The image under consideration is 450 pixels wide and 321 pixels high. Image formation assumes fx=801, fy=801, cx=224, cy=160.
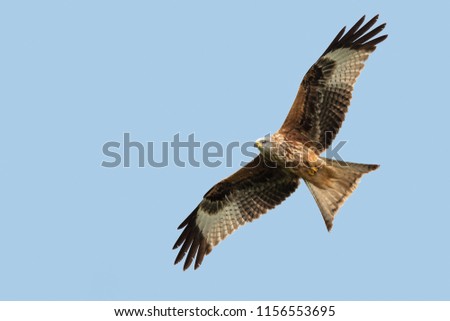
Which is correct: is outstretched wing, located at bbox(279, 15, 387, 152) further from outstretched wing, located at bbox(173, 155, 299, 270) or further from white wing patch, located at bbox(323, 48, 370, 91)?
outstretched wing, located at bbox(173, 155, 299, 270)

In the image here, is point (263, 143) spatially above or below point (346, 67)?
below

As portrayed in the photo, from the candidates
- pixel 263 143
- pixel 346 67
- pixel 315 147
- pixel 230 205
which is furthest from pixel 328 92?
pixel 230 205

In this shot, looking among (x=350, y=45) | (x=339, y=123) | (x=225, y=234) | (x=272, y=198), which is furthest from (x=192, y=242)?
(x=350, y=45)

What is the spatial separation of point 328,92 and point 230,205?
2.28 m

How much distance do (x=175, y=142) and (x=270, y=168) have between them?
1.50m

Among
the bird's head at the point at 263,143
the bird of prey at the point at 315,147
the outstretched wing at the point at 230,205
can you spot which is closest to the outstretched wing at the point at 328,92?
the bird of prey at the point at 315,147

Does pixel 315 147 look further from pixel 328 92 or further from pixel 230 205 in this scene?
pixel 230 205

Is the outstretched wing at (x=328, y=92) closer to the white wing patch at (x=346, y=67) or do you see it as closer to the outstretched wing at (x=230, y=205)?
the white wing patch at (x=346, y=67)

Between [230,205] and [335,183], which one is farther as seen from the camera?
[230,205]

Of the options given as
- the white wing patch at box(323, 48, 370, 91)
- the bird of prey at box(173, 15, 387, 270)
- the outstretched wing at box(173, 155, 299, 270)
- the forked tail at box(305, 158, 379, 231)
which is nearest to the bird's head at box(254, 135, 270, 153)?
the bird of prey at box(173, 15, 387, 270)

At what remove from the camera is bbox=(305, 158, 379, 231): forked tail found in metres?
11.2

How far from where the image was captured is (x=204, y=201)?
1229 centimetres

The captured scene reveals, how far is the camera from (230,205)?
40.0 ft
